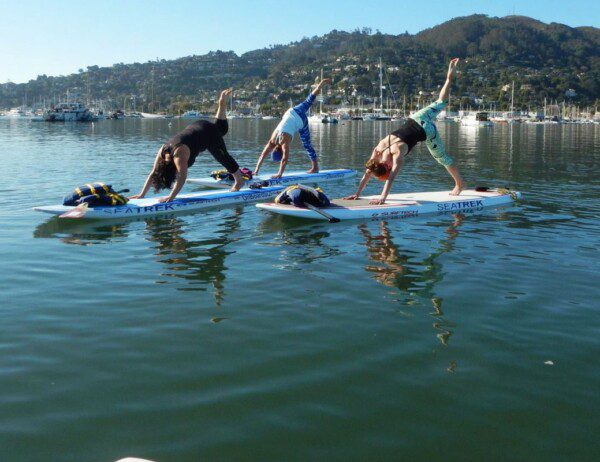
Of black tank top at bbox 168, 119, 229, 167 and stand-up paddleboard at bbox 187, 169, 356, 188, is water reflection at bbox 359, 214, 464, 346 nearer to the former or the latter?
black tank top at bbox 168, 119, 229, 167

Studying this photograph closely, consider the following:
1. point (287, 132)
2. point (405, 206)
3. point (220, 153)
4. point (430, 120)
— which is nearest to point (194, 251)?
point (220, 153)

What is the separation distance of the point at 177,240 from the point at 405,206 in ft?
18.4

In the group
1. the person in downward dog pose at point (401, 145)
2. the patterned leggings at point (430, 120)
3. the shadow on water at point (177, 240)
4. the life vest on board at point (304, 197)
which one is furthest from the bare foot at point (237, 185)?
the patterned leggings at point (430, 120)

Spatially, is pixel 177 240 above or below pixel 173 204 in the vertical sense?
below

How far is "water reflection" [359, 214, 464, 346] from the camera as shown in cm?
788

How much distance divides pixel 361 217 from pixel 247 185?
5.05 meters

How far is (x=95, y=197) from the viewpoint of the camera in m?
13.9

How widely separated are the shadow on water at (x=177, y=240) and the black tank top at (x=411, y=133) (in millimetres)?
4391

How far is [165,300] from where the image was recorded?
27.3 feet

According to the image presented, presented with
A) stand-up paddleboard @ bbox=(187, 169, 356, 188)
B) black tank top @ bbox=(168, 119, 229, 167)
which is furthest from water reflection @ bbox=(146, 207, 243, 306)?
stand-up paddleboard @ bbox=(187, 169, 356, 188)

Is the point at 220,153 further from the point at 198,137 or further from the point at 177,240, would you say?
the point at 177,240

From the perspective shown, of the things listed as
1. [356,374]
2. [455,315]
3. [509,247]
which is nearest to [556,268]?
[509,247]

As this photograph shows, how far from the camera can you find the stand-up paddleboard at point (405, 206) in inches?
545

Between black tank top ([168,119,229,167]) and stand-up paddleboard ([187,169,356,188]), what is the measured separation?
6.96 feet
